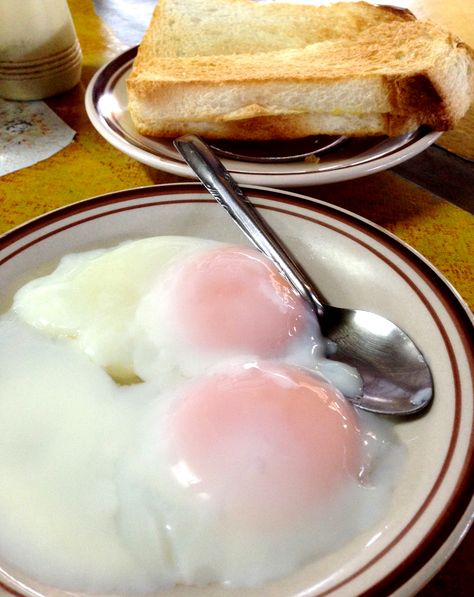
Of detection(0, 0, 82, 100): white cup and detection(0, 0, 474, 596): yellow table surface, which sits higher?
detection(0, 0, 82, 100): white cup

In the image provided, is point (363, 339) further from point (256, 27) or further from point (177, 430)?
point (256, 27)

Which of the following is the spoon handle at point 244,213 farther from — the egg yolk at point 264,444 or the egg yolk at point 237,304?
the egg yolk at point 264,444

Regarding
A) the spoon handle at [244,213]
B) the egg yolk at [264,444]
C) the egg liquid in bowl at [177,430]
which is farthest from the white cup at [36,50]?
the egg yolk at [264,444]

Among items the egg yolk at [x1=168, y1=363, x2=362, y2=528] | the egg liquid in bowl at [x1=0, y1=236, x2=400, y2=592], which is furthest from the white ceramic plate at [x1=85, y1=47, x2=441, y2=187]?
the egg yolk at [x1=168, y1=363, x2=362, y2=528]

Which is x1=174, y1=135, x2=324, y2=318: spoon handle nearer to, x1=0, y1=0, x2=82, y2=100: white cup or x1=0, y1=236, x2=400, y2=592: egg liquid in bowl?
x1=0, y1=236, x2=400, y2=592: egg liquid in bowl

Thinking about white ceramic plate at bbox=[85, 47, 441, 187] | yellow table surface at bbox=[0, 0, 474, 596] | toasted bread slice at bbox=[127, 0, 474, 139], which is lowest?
yellow table surface at bbox=[0, 0, 474, 596]

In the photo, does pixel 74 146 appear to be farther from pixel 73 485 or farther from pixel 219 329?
pixel 73 485

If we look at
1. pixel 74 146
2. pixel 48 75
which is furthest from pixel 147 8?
pixel 74 146
